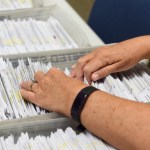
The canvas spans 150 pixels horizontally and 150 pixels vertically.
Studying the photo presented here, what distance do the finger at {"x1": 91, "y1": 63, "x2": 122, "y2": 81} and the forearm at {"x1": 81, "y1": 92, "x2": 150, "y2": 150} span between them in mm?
193

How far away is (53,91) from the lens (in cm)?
101

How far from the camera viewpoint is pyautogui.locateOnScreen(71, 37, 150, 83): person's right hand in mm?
1149

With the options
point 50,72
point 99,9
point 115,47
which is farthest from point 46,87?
point 99,9

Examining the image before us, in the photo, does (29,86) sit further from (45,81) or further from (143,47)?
(143,47)

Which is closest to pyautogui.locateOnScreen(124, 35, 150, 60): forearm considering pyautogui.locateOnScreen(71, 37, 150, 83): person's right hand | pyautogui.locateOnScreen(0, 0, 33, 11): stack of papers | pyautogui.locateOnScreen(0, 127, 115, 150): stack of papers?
pyautogui.locateOnScreen(71, 37, 150, 83): person's right hand

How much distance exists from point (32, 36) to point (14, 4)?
34 centimetres

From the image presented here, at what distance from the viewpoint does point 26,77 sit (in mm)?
1130

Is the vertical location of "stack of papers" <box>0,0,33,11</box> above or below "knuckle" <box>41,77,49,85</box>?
below

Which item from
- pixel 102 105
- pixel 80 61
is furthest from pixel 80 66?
pixel 102 105

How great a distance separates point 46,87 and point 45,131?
5.6 inches

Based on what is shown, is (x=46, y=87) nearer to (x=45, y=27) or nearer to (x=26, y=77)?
(x=26, y=77)

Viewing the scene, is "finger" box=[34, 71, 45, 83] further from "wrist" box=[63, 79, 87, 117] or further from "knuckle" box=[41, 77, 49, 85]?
"wrist" box=[63, 79, 87, 117]

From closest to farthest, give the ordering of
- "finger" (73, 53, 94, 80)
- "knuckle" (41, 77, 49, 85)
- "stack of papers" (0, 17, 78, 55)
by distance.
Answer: "knuckle" (41, 77, 49, 85) < "finger" (73, 53, 94, 80) < "stack of papers" (0, 17, 78, 55)

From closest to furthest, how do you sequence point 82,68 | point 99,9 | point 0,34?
point 82,68 < point 0,34 < point 99,9
